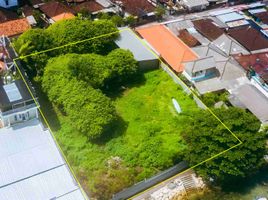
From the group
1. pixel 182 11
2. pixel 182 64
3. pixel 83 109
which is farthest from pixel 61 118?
pixel 182 11

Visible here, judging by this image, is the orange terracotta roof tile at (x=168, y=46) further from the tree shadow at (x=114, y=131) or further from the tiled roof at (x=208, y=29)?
the tree shadow at (x=114, y=131)

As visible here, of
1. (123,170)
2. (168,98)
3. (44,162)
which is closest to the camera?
(44,162)

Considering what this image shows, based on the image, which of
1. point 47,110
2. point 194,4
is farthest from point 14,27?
point 194,4

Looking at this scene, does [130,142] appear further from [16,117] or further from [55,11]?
[55,11]

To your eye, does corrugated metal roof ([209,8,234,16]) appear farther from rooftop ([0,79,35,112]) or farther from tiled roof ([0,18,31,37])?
rooftop ([0,79,35,112])

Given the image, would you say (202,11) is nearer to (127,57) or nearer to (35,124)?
(127,57)

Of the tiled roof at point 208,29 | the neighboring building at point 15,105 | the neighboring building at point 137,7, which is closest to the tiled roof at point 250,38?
the tiled roof at point 208,29
